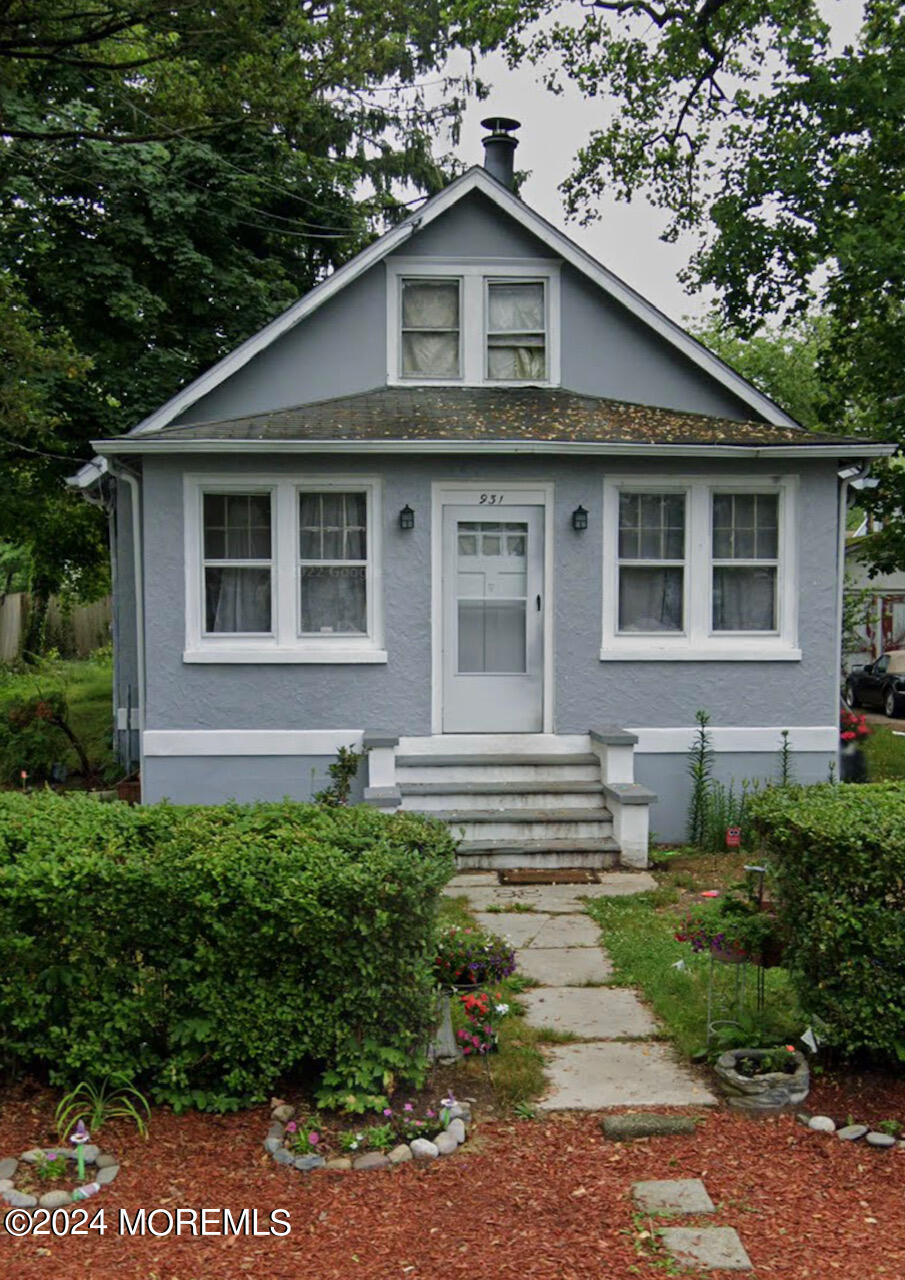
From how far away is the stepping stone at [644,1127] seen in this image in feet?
13.0

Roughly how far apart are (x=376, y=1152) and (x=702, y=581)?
22.4ft

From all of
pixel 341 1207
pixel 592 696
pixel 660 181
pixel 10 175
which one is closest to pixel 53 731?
pixel 592 696

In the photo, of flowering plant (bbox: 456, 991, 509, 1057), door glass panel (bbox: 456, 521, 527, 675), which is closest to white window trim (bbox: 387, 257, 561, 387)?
door glass panel (bbox: 456, 521, 527, 675)

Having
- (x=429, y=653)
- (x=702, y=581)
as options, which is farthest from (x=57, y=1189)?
(x=702, y=581)

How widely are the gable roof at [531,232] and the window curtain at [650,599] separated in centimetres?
200

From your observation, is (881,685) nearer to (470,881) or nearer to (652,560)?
(652,560)

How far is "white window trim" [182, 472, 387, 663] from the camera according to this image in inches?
368

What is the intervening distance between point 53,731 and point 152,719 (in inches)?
155

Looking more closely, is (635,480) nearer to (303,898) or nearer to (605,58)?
(303,898)

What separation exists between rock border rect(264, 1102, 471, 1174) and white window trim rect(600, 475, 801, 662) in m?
6.02

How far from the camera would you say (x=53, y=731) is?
12.6 m

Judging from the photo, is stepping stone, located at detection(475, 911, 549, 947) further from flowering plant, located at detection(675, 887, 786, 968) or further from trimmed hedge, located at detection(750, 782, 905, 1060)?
trimmed hedge, located at detection(750, 782, 905, 1060)

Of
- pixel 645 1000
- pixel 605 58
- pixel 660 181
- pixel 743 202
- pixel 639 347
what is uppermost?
pixel 605 58

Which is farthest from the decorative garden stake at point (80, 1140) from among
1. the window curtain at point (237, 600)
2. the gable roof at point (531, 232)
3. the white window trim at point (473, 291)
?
the white window trim at point (473, 291)
